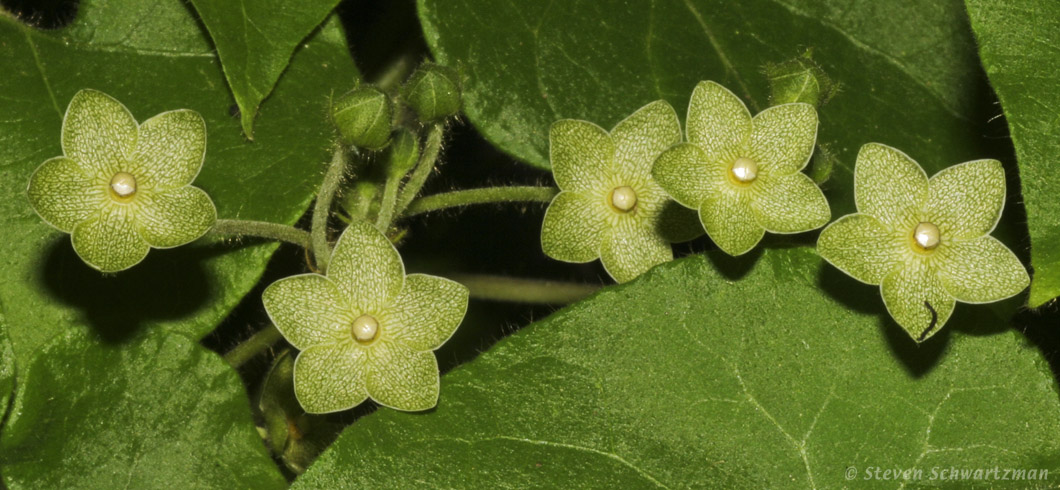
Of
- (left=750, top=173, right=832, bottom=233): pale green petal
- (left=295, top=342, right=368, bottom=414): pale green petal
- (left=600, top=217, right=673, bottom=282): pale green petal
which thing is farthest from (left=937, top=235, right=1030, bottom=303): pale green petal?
(left=295, top=342, right=368, bottom=414): pale green petal

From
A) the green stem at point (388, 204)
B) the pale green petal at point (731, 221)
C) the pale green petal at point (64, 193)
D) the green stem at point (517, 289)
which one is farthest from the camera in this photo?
the green stem at point (517, 289)

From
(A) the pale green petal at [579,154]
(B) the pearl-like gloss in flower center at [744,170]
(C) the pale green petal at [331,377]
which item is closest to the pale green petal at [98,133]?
(C) the pale green petal at [331,377]

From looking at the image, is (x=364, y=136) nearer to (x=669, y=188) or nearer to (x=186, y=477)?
(x=669, y=188)

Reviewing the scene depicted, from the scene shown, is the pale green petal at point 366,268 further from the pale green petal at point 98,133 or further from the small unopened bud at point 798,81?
the small unopened bud at point 798,81

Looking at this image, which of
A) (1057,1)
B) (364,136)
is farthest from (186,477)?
(1057,1)

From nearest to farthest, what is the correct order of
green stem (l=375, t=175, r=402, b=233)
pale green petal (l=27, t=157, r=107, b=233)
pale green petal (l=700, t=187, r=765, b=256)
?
pale green petal (l=27, t=157, r=107, b=233) → pale green petal (l=700, t=187, r=765, b=256) → green stem (l=375, t=175, r=402, b=233)

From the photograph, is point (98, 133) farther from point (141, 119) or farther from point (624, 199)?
point (624, 199)

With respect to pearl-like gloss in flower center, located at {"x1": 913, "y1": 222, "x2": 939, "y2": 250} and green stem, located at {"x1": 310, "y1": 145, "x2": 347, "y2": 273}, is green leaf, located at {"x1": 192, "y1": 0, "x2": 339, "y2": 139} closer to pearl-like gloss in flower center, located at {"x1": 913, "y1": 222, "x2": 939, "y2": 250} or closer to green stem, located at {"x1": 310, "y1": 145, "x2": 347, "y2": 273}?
green stem, located at {"x1": 310, "y1": 145, "x2": 347, "y2": 273}
